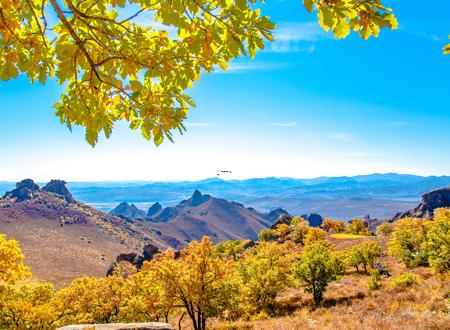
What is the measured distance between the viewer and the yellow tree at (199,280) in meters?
22.3

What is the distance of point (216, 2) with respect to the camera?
3.23 meters

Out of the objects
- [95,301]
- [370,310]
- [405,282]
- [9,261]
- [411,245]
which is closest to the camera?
[9,261]

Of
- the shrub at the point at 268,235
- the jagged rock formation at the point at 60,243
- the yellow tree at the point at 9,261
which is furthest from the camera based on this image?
the jagged rock formation at the point at 60,243

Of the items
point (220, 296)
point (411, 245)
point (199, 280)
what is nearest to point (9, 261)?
point (199, 280)

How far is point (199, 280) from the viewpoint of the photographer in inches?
894

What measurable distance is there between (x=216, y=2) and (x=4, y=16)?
7.66 ft

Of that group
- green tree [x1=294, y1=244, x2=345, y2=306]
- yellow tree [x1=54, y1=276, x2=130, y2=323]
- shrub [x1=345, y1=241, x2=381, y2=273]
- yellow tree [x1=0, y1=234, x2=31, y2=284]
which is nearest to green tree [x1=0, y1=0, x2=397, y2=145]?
yellow tree [x1=0, y1=234, x2=31, y2=284]

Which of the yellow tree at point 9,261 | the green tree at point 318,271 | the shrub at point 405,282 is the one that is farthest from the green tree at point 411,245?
the yellow tree at point 9,261

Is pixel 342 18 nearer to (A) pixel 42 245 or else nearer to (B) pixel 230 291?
(B) pixel 230 291

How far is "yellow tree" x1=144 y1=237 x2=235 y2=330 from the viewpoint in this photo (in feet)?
73.3

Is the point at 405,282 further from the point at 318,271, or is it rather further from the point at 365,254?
the point at 365,254

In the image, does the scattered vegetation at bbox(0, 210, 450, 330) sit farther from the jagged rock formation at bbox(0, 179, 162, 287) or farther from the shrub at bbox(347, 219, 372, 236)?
the jagged rock formation at bbox(0, 179, 162, 287)

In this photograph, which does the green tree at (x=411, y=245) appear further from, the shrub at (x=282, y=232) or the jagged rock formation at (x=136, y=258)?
the jagged rock formation at (x=136, y=258)

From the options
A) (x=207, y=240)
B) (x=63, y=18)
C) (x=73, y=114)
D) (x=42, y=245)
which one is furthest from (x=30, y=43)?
(x=42, y=245)
